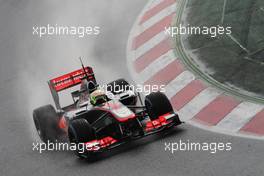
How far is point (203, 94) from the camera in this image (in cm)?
1430

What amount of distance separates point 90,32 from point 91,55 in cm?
162

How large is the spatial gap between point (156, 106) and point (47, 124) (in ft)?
7.77

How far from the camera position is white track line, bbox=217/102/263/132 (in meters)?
12.9

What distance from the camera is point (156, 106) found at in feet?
42.3

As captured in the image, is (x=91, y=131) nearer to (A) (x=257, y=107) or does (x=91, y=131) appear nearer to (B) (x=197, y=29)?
(A) (x=257, y=107)

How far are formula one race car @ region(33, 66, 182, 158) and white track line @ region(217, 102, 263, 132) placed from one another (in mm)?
1015

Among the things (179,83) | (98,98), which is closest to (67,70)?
(179,83)

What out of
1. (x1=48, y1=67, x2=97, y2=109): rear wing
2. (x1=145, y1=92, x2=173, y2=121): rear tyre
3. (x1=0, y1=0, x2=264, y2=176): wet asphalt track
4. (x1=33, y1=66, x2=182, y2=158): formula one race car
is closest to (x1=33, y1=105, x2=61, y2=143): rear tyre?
(x1=33, y1=66, x2=182, y2=158): formula one race car

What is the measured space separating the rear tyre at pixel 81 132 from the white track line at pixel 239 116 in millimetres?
2664

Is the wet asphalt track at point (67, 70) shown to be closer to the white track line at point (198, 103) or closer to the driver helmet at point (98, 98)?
the white track line at point (198, 103)

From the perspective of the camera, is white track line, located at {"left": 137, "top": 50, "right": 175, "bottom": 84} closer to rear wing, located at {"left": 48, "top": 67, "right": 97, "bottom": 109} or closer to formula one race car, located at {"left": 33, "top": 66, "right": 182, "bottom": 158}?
formula one race car, located at {"left": 33, "top": 66, "right": 182, "bottom": 158}

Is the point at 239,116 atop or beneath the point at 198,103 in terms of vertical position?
beneath

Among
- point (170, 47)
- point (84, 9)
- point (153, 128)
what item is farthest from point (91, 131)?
point (84, 9)

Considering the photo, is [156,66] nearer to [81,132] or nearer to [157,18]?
[157,18]
